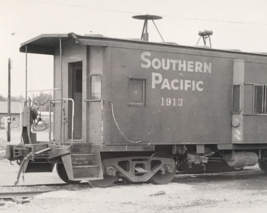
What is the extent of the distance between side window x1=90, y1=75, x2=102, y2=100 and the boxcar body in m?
0.02

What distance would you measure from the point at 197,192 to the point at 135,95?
260 centimetres

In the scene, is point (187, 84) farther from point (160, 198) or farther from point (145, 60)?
point (160, 198)

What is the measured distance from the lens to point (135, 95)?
10242 mm

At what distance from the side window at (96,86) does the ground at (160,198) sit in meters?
2.07

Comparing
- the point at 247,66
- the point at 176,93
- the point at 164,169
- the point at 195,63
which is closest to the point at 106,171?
the point at 164,169

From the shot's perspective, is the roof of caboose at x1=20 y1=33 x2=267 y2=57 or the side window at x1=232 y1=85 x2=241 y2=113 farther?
the side window at x1=232 y1=85 x2=241 y2=113

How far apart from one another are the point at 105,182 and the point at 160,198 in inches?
65.0

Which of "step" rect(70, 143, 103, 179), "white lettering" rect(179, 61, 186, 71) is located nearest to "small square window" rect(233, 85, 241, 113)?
"white lettering" rect(179, 61, 186, 71)

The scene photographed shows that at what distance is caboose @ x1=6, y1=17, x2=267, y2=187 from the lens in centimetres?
980

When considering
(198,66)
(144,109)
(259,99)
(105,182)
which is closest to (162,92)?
(144,109)

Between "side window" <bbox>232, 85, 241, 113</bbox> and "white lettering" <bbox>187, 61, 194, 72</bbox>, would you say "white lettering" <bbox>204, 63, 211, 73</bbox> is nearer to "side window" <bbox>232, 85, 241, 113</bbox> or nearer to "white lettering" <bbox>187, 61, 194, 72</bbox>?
"white lettering" <bbox>187, 61, 194, 72</bbox>

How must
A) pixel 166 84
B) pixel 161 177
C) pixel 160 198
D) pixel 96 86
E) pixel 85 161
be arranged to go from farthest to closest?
pixel 161 177 → pixel 166 84 → pixel 96 86 → pixel 85 161 → pixel 160 198

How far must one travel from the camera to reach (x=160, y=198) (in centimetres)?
896

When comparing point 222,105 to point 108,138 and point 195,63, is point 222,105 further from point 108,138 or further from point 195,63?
point 108,138
